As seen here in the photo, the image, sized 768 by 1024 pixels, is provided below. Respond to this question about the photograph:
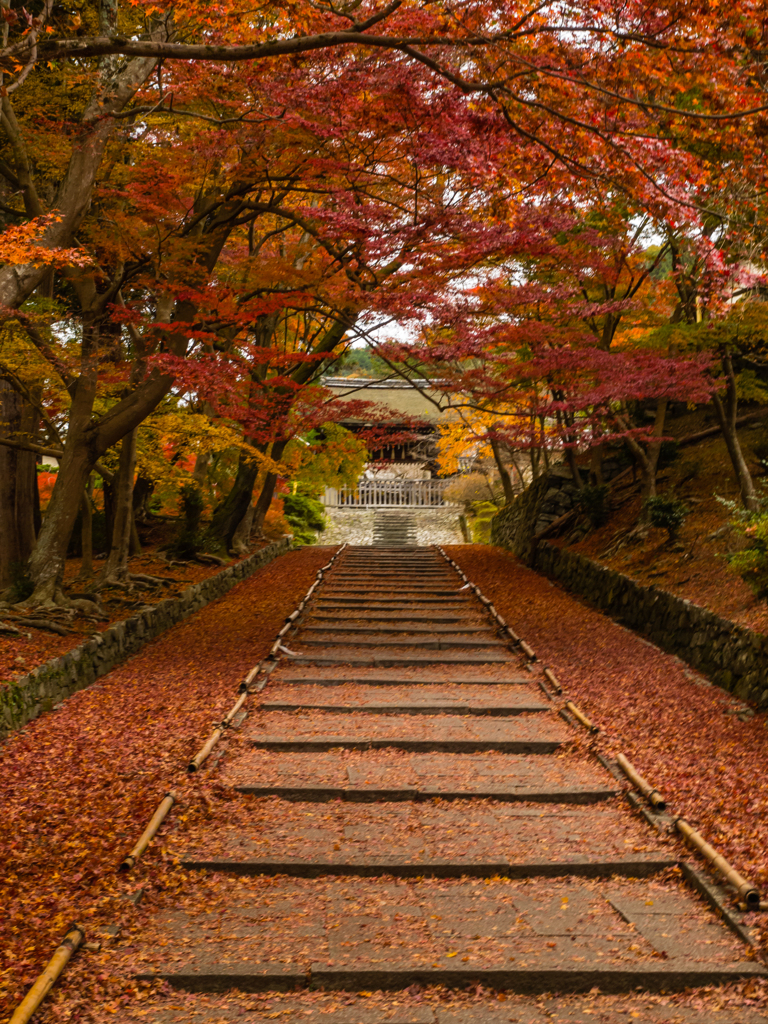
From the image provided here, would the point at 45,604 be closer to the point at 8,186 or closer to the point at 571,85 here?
the point at 8,186

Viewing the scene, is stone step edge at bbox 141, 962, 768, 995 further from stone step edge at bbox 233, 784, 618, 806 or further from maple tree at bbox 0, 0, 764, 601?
maple tree at bbox 0, 0, 764, 601

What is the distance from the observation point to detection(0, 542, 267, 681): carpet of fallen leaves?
26.2 feet

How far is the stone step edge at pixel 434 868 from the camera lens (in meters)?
4.86

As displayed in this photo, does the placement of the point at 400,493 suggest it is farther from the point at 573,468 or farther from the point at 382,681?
the point at 382,681

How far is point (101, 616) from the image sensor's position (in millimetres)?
10008

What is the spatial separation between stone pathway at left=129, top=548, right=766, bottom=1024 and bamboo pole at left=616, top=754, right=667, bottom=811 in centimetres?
18

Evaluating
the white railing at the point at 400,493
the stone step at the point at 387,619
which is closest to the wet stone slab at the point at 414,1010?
the stone step at the point at 387,619

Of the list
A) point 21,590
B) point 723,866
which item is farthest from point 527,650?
point 21,590

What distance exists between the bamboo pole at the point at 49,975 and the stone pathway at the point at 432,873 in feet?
1.13

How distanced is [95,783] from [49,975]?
2.34m

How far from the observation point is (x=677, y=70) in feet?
23.3

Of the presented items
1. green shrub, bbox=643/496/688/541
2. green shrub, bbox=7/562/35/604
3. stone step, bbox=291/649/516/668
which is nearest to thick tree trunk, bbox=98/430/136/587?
green shrub, bbox=7/562/35/604

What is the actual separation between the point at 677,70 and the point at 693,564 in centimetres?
595

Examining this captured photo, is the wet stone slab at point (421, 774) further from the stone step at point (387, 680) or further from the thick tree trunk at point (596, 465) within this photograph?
the thick tree trunk at point (596, 465)
